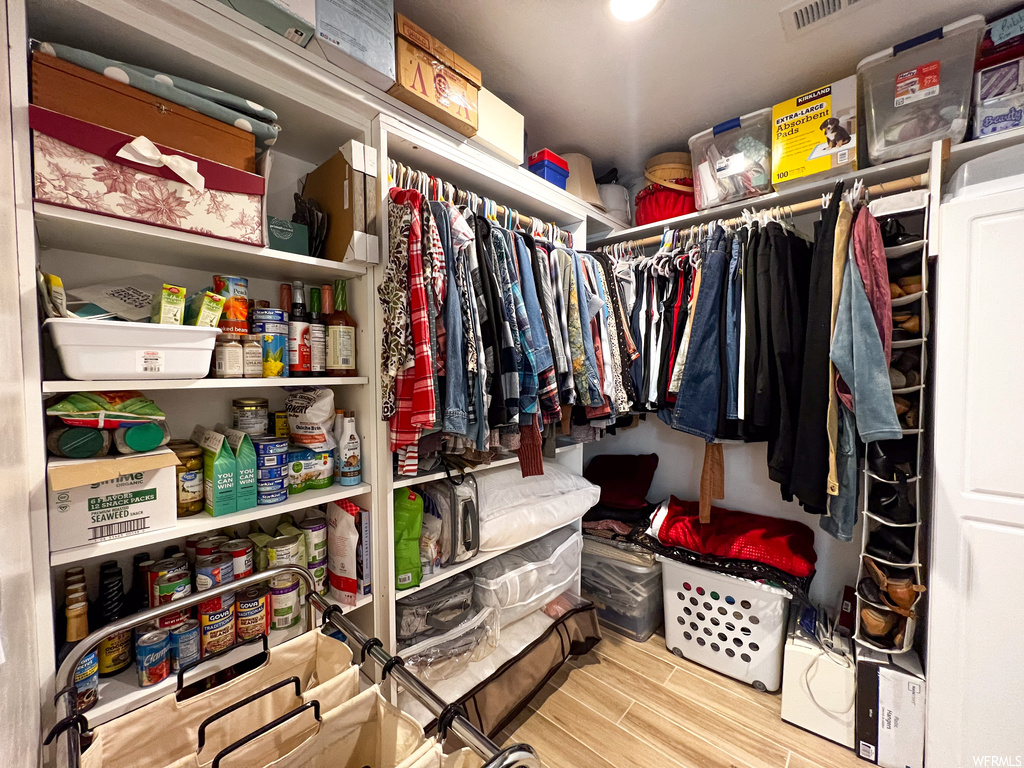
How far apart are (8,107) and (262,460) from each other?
0.76 metres

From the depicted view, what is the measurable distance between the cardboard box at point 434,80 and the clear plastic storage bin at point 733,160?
1.07 m

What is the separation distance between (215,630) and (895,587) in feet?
6.43

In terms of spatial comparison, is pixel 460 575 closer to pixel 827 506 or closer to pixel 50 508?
pixel 50 508

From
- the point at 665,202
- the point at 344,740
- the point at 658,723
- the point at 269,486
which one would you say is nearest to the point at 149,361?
the point at 269,486

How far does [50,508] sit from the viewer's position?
0.75 meters

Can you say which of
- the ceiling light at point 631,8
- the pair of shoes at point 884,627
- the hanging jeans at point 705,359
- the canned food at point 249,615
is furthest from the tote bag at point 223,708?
the ceiling light at point 631,8

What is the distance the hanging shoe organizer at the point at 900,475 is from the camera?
1.30 metres

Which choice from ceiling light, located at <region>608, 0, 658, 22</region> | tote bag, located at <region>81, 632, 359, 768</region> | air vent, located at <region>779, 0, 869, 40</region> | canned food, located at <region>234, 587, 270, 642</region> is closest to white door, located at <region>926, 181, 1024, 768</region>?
air vent, located at <region>779, 0, 869, 40</region>

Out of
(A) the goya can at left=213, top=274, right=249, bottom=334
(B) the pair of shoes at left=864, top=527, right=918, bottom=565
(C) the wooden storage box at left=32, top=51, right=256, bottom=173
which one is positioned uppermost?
(C) the wooden storage box at left=32, top=51, right=256, bottom=173

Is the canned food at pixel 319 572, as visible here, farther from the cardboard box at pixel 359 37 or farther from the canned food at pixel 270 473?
the cardboard box at pixel 359 37

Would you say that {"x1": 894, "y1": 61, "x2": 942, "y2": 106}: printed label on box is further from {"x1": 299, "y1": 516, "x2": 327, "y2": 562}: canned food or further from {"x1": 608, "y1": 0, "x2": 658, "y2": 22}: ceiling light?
{"x1": 299, "y1": 516, "x2": 327, "y2": 562}: canned food

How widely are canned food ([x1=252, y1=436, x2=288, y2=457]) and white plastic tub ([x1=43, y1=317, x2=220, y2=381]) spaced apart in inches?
9.0

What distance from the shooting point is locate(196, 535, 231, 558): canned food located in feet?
3.34

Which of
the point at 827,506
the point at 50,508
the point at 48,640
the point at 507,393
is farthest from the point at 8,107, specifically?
the point at 827,506
